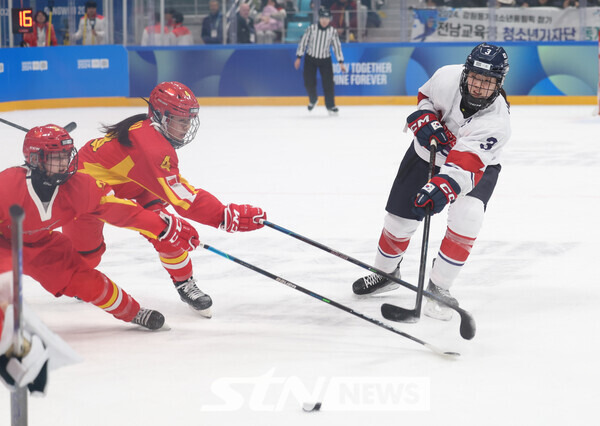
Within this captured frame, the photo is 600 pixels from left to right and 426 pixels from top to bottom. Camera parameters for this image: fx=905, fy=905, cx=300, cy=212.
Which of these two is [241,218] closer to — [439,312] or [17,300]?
[439,312]

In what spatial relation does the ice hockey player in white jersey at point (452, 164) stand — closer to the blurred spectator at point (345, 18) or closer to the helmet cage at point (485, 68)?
the helmet cage at point (485, 68)

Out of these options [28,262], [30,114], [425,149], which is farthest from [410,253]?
[30,114]

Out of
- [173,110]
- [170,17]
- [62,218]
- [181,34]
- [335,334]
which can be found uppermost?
[170,17]

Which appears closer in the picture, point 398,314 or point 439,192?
point 439,192

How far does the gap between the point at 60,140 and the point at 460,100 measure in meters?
1.46

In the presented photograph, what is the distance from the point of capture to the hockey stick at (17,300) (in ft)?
4.59

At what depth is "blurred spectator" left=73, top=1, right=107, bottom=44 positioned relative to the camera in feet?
39.8

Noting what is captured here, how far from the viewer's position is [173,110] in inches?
122

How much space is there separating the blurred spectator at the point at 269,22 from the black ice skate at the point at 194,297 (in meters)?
9.60

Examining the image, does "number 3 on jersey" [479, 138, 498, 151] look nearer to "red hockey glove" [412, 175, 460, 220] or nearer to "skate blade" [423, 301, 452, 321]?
"red hockey glove" [412, 175, 460, 220]

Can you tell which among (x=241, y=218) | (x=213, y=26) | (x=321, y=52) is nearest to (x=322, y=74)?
(x=321, y=52)

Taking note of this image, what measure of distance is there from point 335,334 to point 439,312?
1.35 feet

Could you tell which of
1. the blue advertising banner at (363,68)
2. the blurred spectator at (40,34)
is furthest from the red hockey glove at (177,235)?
the blue advertising banner at (363,68)

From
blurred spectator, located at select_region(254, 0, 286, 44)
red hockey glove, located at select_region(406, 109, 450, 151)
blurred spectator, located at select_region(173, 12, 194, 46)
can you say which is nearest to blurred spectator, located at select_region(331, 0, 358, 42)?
blurred spectator, located at select_region(254, 0, 286, 44)
